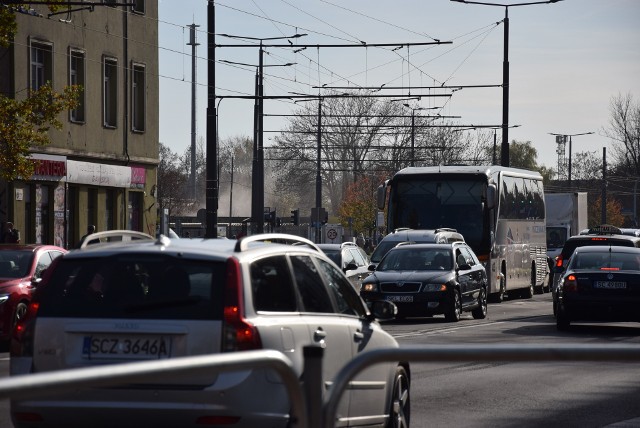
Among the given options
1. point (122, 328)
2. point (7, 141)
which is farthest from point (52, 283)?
point (7, 141)

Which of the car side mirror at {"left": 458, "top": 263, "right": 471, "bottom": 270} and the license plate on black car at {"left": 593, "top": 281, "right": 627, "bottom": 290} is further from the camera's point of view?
the car side mirror at {"left": 458, "top": 263, "right": 471, "bottom": 270}

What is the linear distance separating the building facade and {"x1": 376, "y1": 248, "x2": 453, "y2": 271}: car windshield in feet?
43.0

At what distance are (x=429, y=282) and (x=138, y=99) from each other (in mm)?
22423

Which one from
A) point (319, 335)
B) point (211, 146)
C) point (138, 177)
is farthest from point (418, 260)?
point (138, 177)

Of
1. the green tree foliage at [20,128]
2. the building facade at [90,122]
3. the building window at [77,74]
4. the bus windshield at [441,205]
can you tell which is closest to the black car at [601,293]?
the bus windshield at [441,205]

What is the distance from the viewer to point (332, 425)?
17.1 feet

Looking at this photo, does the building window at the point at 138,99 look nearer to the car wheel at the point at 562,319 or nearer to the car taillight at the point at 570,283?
the car wheel at the point at 562,319

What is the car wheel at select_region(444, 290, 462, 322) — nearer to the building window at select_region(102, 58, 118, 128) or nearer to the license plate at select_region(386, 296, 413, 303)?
the license plate at select_region(386, 296, 413, 303)

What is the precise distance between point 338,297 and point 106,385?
179 inches

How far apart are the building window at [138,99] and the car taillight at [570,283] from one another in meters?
25.2

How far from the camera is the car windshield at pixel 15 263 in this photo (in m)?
20.1

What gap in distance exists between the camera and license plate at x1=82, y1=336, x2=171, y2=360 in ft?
24.6

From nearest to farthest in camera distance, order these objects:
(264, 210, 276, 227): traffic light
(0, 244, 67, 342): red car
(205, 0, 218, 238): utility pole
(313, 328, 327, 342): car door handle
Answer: (313, 328, 327, 342): car door handle → (0, 244, 67, 342): red car → (205, 0, 218, 238): utility pole → (264, 210, 276, 227): traffic light

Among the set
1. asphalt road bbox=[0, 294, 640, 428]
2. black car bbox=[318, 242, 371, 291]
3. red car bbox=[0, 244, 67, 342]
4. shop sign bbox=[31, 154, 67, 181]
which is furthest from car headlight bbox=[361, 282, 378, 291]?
shop sign bbox=[31, 154, 67, 181]
